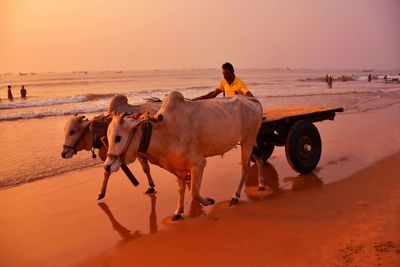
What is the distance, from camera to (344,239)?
4258 millimetres

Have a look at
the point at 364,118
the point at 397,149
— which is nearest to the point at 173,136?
the point at 397,149

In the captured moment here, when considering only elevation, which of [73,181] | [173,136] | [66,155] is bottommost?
[73,181]

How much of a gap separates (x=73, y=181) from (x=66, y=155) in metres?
1.76

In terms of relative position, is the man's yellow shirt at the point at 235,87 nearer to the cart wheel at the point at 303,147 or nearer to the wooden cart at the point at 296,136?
the wooden cart at the point at 296,136

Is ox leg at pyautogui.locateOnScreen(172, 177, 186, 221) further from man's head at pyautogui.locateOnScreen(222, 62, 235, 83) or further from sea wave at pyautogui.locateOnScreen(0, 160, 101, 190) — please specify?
sea wave at pyautogui.locateOnScreen(0, 160, 101, 190)

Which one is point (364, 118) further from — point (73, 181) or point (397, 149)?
point (73, 181)

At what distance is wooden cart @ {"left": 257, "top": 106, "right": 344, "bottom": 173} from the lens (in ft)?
22.2

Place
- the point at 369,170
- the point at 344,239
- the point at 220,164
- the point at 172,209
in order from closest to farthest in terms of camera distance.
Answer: the point at 344,239
the point at 172,209
the point at 369,170
the point at 220,164

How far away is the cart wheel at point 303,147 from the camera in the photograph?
22.4 ft

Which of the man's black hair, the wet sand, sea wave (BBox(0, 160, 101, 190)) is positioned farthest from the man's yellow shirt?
sea wave (BBox(0, 160, 101, 190))

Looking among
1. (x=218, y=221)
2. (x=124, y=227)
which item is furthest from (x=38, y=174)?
(x=218, y=221)

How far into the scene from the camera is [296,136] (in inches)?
271

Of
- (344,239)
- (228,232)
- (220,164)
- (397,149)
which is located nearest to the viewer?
(344,239)

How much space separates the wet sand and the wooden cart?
32cm
